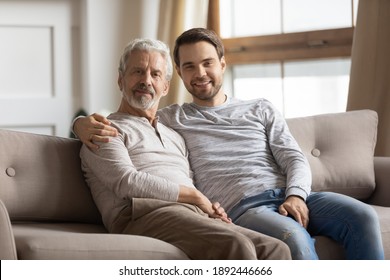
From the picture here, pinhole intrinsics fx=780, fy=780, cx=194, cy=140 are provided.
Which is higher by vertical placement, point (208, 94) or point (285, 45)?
point (285, 45)

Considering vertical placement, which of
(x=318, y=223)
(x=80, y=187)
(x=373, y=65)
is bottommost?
(x=318, y=223)

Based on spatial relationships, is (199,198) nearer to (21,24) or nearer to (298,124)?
(298,124)

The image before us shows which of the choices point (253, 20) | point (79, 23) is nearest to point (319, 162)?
point (253, 20)

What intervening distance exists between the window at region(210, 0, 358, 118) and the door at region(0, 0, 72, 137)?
94 cm

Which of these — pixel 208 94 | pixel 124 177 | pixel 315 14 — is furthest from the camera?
pixel 315 14

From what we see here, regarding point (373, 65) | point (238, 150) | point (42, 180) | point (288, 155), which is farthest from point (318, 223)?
point (373, 65)

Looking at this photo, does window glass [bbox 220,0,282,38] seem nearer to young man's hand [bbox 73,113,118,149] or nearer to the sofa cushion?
the sofa cushion

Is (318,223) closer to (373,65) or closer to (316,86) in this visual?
(373,65)

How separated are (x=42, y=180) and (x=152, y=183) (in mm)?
407

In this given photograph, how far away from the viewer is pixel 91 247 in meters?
2.05

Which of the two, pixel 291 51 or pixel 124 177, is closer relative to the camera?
pixel 124 177

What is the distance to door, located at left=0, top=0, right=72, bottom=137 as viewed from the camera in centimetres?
446

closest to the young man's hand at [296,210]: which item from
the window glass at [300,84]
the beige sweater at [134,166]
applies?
the beige sweater at [134,166]
